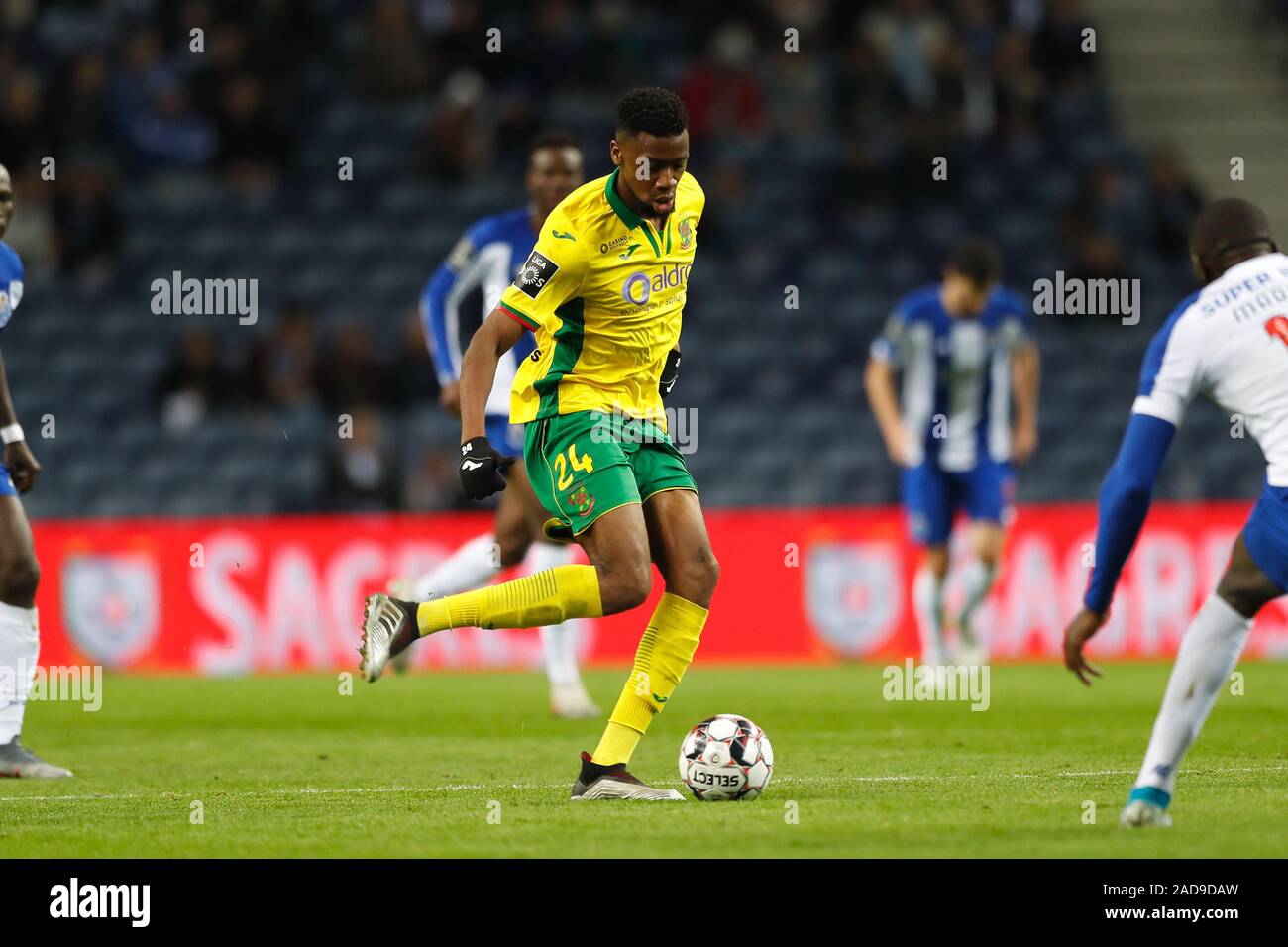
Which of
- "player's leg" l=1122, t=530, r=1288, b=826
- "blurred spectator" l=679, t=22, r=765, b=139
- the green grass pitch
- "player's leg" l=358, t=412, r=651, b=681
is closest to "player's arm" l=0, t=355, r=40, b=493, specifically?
the green grass pitch

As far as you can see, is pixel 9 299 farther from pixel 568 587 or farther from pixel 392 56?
pixel 392 56

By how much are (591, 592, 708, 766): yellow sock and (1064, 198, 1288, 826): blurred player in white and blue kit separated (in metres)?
1.63

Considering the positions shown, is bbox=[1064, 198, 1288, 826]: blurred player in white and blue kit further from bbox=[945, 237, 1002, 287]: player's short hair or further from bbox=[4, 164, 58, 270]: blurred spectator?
bbox=[4, 164, 58, 270]: blurred spectator

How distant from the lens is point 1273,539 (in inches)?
217

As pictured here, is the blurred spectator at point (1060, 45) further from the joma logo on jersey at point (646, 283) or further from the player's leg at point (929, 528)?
the joma logo on jersey at point (646, 283)

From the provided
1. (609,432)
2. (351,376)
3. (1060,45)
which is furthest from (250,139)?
(609,432)

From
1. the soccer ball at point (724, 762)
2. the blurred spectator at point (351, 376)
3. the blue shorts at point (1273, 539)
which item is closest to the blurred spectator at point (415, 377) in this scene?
the blurred spectator at point (351, 376)

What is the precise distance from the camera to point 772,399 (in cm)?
1808

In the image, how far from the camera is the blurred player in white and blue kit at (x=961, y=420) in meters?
12.5

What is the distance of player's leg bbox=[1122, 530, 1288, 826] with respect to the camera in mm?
5570

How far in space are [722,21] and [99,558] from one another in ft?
29.8

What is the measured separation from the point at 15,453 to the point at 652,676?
117 inches

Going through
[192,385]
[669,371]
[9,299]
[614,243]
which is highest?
[192,385]

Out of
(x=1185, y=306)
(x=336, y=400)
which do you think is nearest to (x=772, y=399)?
(x=336, y=400)
